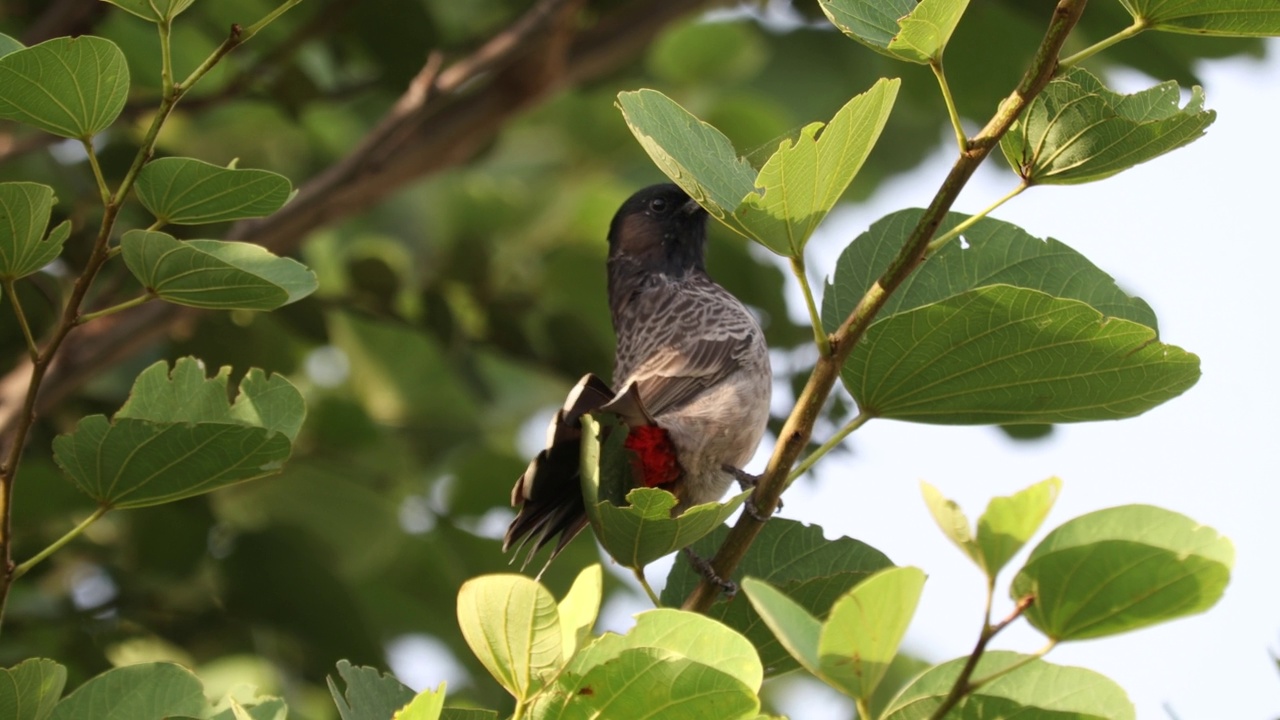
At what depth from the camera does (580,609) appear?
61.1 inches

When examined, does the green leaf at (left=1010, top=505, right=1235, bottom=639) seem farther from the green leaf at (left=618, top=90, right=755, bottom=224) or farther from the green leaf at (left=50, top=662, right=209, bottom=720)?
the green leaf at (left=50, top=662, right=209, bottom=720)

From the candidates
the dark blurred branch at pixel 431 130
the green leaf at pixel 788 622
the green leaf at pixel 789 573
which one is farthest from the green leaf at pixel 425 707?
the dark blurred branch at pixel 431 130

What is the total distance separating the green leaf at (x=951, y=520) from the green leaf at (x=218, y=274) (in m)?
0.88

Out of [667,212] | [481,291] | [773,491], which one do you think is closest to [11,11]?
[481,291]

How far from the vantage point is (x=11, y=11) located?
421cm

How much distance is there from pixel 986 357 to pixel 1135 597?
1.62 ft

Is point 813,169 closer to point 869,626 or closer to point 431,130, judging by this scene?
point 869,626

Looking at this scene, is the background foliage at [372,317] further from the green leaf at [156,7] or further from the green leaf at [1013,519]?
the green leaf at [1013,519]

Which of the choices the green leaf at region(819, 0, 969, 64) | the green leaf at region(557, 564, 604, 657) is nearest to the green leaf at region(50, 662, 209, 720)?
the green leaf at region(557, 564, 604, 657)

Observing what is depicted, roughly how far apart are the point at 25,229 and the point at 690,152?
2.90 feet

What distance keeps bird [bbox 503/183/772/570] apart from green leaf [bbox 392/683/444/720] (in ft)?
2.62

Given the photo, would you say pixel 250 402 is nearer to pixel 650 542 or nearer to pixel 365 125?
pixel 650 542

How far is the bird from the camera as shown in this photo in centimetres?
267

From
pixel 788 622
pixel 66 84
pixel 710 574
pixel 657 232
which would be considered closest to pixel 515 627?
pixel 788 622
